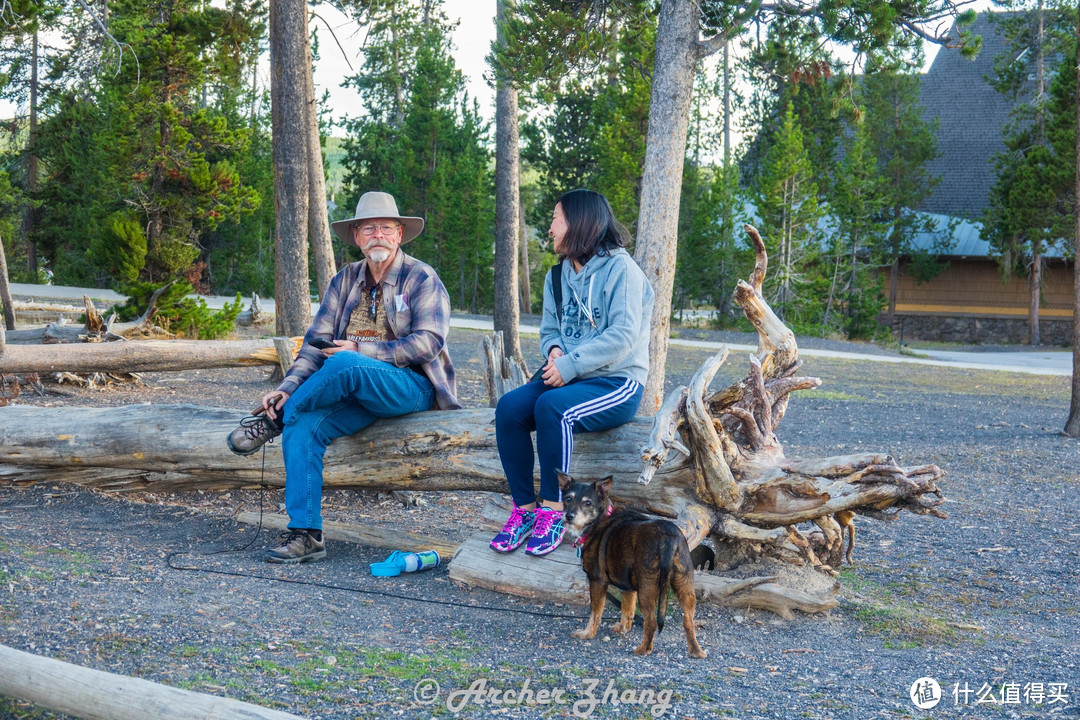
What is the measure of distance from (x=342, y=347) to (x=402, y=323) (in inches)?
15.3

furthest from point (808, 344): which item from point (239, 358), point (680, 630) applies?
point (680, 630)

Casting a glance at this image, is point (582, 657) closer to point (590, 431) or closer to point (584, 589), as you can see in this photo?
point (584, 589)

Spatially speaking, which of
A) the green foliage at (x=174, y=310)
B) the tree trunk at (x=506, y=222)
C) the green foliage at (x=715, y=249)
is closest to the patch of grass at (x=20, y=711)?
the green foliage at (x=174, y=310)

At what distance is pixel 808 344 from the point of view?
2406 cm

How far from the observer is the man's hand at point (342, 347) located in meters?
5.66

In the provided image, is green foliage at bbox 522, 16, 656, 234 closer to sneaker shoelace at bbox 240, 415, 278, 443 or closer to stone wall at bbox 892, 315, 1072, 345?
stone wall at bbox 892, 315, 1072, 345

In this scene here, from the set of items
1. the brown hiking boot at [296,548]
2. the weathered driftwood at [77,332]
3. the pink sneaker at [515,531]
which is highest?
the weathered driftwood at [77,332]

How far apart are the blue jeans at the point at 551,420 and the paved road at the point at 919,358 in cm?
1565

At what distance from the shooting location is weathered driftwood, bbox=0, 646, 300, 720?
2.64 m

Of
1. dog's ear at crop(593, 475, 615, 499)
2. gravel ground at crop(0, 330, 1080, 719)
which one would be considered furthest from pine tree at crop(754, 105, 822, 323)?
dog's ear at crop(593, 475, 615, 499)

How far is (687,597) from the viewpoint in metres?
4.18

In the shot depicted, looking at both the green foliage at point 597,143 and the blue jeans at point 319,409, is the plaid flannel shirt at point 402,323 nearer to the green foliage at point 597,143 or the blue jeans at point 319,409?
the blue jeans at point 319,409

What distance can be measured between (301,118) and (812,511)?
9069mm

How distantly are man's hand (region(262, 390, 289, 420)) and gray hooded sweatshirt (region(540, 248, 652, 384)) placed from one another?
1.60m
